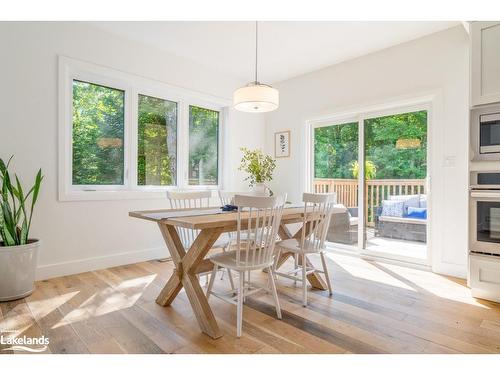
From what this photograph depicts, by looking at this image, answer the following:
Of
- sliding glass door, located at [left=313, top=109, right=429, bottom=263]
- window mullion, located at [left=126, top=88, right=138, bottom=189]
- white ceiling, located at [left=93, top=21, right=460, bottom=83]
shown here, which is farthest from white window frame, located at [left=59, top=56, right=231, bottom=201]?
sliding glass door, located at [left=313, top=109, right=429, bottom=263]

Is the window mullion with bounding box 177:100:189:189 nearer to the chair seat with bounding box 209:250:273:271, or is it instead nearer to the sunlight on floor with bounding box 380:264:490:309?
the chair seat with bounding box 209:250:273:271

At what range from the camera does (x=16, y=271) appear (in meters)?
2.45

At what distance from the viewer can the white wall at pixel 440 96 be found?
3.12m

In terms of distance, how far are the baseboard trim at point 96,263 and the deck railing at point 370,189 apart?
2.49m

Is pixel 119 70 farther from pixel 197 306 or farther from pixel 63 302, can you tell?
pixel 197 306

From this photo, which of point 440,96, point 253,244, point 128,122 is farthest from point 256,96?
point 440,96

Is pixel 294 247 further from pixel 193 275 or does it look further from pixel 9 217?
pixel 9 217

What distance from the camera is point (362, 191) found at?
3.97 meters

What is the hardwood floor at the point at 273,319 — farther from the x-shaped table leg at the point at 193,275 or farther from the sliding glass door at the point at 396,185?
the sliding glass door at the point at 396,185

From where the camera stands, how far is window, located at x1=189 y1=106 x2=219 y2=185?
4.30m

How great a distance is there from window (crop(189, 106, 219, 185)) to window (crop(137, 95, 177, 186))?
28cm

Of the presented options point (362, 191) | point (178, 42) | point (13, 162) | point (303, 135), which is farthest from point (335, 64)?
point (13, 162)

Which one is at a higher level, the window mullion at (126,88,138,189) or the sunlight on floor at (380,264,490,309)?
the window mullion at (126,88,138,189)

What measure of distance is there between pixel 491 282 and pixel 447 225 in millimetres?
849
